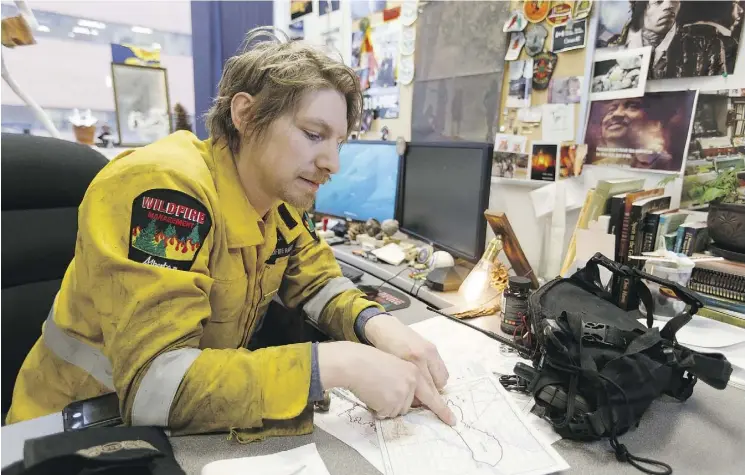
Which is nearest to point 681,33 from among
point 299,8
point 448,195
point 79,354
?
point 448,195

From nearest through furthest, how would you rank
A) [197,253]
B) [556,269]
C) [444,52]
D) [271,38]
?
[197,253] < [271,38] < [556,269] < [444,52]

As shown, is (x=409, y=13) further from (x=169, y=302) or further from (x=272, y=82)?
(x=169, y=302)

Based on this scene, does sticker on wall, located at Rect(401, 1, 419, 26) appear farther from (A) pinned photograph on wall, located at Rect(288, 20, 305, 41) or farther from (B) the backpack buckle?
(B) the backpack buckle

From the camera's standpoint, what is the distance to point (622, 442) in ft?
2.08

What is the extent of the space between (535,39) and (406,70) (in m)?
0.59

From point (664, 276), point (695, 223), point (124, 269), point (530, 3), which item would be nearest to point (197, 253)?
point (124, 269)

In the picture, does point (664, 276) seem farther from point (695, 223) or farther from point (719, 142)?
point (719, 142)

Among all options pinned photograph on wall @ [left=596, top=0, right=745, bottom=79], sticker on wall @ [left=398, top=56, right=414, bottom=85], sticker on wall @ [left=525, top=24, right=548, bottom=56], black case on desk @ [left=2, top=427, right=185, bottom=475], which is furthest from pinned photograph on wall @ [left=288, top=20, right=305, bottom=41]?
black case on desk @ [left=2, top=427, right=185, bottom=475]

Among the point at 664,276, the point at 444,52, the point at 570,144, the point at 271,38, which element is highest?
the point at 444,52

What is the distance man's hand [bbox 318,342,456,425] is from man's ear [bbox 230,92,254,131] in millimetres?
444

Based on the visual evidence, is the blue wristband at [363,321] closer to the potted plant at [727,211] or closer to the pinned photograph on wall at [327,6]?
the potted plant at [727,211]

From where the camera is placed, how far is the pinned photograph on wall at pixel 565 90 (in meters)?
1.33

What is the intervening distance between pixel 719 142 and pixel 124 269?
4.31 feet

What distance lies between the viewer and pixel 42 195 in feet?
3.25
